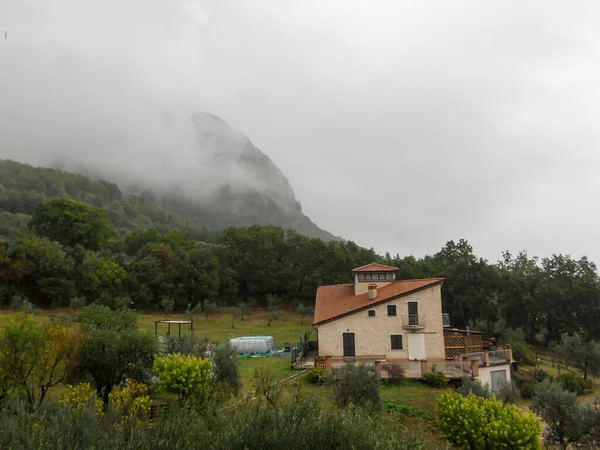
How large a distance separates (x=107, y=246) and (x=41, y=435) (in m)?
69.2

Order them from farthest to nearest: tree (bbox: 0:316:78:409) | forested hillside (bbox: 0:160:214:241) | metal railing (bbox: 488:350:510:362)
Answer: forested hillside (bbox: 0:160:214:241)
metal railing (bbox: 488:350:510:362)
tree (bbox: 0:316:78:409)

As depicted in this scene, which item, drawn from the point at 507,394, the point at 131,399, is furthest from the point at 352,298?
the point at 131,399

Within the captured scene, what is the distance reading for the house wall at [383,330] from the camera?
29.1m

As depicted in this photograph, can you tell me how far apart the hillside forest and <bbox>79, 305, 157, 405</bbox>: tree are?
3127cm

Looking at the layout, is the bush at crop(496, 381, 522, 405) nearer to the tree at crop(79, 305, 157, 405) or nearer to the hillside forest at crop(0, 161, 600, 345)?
the tree at crop(79, 305, 157, 405)

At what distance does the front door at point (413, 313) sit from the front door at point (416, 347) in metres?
1.04

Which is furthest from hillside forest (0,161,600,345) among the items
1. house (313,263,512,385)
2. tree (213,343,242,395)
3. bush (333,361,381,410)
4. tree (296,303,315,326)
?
bush (333,361,381,410)

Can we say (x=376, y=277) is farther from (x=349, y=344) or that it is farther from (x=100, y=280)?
(x=100, y=280)

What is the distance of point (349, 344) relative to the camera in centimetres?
2931

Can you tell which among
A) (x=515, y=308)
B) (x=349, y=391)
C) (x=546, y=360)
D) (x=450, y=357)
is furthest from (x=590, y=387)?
(x=349, y=391)

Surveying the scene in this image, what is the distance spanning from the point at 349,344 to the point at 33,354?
20.1m

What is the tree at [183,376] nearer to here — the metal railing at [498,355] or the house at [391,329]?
the house at [391,329]

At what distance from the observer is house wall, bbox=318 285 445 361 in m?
29.1

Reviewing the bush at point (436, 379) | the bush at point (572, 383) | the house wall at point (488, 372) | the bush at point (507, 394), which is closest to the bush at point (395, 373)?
the bush at point (436, 379)
